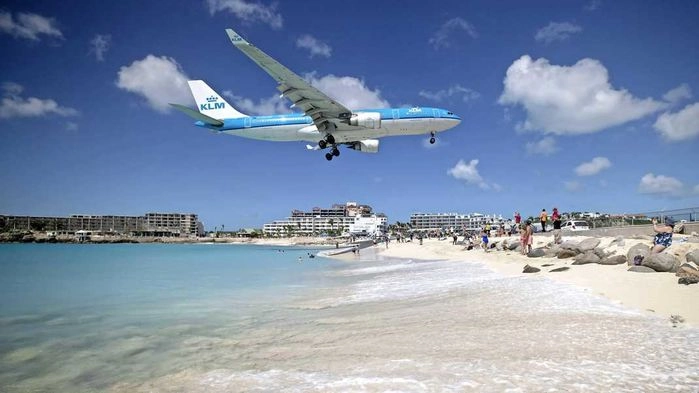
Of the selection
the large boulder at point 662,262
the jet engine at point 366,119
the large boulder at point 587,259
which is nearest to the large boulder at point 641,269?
the large boulder at point 662,262

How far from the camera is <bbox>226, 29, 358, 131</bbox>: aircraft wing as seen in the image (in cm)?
2053

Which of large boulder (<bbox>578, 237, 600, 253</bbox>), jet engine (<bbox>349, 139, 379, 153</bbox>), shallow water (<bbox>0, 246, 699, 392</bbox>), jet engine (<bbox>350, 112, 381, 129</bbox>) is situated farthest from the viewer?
jet engine (<bbox>349, 139, 379, 153</bbox>)

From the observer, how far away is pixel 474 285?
499 inches

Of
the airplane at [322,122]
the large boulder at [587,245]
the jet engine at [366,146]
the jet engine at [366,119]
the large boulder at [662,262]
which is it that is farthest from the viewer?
the jet engine at [366,146]

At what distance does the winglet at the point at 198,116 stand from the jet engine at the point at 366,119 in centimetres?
979

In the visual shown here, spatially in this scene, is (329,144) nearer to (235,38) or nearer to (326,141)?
(326,141)

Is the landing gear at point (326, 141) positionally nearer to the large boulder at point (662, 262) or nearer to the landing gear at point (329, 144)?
the landing gear at point (329, 144)

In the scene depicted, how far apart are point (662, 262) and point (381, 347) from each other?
27.3 ft

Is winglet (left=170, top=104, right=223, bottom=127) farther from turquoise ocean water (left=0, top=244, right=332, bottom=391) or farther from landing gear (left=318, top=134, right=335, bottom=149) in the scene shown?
turquoise ocean water (left=0, top=244, right=332, bottom=391)

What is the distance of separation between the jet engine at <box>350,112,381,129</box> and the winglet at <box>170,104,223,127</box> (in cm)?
979

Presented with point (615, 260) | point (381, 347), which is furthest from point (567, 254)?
point (381, 347)

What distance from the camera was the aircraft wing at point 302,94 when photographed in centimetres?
2053

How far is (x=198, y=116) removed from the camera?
91.6 feet

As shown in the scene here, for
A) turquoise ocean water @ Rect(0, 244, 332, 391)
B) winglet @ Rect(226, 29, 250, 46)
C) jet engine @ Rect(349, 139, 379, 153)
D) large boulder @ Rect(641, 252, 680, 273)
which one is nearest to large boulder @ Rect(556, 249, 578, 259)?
large boulder @ Rect(641, 252, 680, 273)
